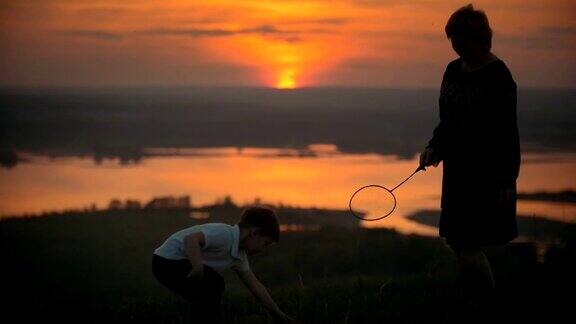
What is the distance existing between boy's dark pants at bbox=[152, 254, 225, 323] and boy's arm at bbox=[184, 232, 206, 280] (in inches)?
7.9

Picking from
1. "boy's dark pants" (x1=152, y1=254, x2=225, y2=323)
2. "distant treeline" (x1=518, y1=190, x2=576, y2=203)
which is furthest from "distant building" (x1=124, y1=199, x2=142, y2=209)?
"boy's dark pants" (x1=152, y1=254, x2=225, y2=323)

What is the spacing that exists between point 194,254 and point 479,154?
211 centimetres

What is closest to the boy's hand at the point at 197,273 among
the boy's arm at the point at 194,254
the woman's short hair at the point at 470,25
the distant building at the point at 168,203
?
the boy's arm at the point at 194,254

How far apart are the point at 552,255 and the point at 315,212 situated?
31.5 m

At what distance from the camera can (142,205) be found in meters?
44.8

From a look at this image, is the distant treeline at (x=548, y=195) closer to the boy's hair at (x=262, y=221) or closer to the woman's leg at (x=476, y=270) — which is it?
the woman's leg at (x=476, y=270)

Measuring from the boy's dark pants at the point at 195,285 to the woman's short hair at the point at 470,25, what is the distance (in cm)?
236

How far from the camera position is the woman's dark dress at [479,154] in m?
6.12

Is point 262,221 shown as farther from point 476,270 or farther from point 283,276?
point 283,276

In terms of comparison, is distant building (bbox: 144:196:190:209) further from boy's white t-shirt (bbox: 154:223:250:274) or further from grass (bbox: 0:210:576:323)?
boy's white t-shirt (bbox: 154:223:250:274)


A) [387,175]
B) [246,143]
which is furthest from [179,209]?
[246,143]

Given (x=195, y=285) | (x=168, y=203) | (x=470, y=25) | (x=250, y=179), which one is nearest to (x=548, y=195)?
(x=168, y=203)

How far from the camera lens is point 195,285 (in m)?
6.05

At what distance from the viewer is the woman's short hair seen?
6016 mm
